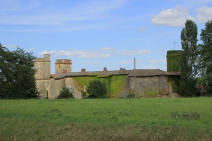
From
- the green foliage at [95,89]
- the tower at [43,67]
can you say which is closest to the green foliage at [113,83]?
the green foliage at [95,89]

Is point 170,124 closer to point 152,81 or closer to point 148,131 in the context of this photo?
point 148,131

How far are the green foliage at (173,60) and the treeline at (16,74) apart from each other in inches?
934

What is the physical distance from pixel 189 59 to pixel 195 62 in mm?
1052

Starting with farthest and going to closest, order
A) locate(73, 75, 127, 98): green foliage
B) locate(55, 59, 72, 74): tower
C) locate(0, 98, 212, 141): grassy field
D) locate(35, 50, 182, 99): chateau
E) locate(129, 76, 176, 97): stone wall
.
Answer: locate(55, 59, 72, 74): tower → locate(73, 75, 127, 98): green foliage → locate(35, 50, 182, 99): chateau → locate(129, 76, 176, 97): stone wall → locate(0, 98, 212, 141): grassy field

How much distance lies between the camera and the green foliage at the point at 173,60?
55.0 m

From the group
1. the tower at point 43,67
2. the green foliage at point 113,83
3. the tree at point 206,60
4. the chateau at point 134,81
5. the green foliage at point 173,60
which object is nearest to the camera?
the tree at point 206,60

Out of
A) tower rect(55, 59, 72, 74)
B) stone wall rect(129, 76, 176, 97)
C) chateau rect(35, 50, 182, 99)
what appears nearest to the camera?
stone wall rect(129, 76, 176, 97)


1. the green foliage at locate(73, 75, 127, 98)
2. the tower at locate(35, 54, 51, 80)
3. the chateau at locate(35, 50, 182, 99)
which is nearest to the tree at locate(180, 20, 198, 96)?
the chateau at locate(35, 50, 182, 99)

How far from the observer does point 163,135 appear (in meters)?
13.2

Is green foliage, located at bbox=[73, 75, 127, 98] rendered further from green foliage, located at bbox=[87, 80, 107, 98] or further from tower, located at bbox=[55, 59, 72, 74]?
tower, located at bbox=[55, 59, 72, 74]

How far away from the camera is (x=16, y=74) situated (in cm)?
5378

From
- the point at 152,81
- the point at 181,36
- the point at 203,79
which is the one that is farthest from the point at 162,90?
the point at 181,36

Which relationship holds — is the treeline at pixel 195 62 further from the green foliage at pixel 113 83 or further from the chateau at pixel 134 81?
the green foliage at pixel 113 83

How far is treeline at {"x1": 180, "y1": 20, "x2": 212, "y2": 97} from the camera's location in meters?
49.7
